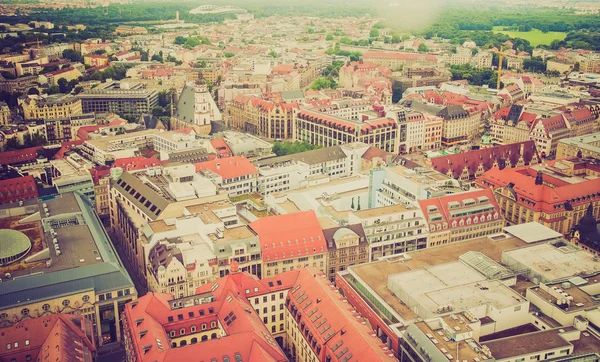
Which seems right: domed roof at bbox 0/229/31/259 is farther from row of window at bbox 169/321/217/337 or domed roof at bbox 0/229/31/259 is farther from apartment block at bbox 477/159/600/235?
apartment block at bbox 477/159/600/235

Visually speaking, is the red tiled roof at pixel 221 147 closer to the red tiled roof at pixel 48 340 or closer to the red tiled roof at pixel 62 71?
the red tiled roof at pixel 48 340

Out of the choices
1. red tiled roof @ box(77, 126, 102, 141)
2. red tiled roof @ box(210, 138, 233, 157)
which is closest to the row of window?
red tiled roof @ box(210, 138, 233, 157)

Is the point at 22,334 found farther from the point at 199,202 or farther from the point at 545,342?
the point at 545,342

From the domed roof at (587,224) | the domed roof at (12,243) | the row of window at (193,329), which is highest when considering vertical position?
the domed roof at (12,243)

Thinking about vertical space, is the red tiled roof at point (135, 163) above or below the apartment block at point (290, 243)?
above

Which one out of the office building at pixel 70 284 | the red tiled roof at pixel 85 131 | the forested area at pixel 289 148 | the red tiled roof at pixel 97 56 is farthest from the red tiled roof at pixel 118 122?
the red tiled roof at pixel 97 56

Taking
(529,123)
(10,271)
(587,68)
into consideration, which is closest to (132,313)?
(10,271)
